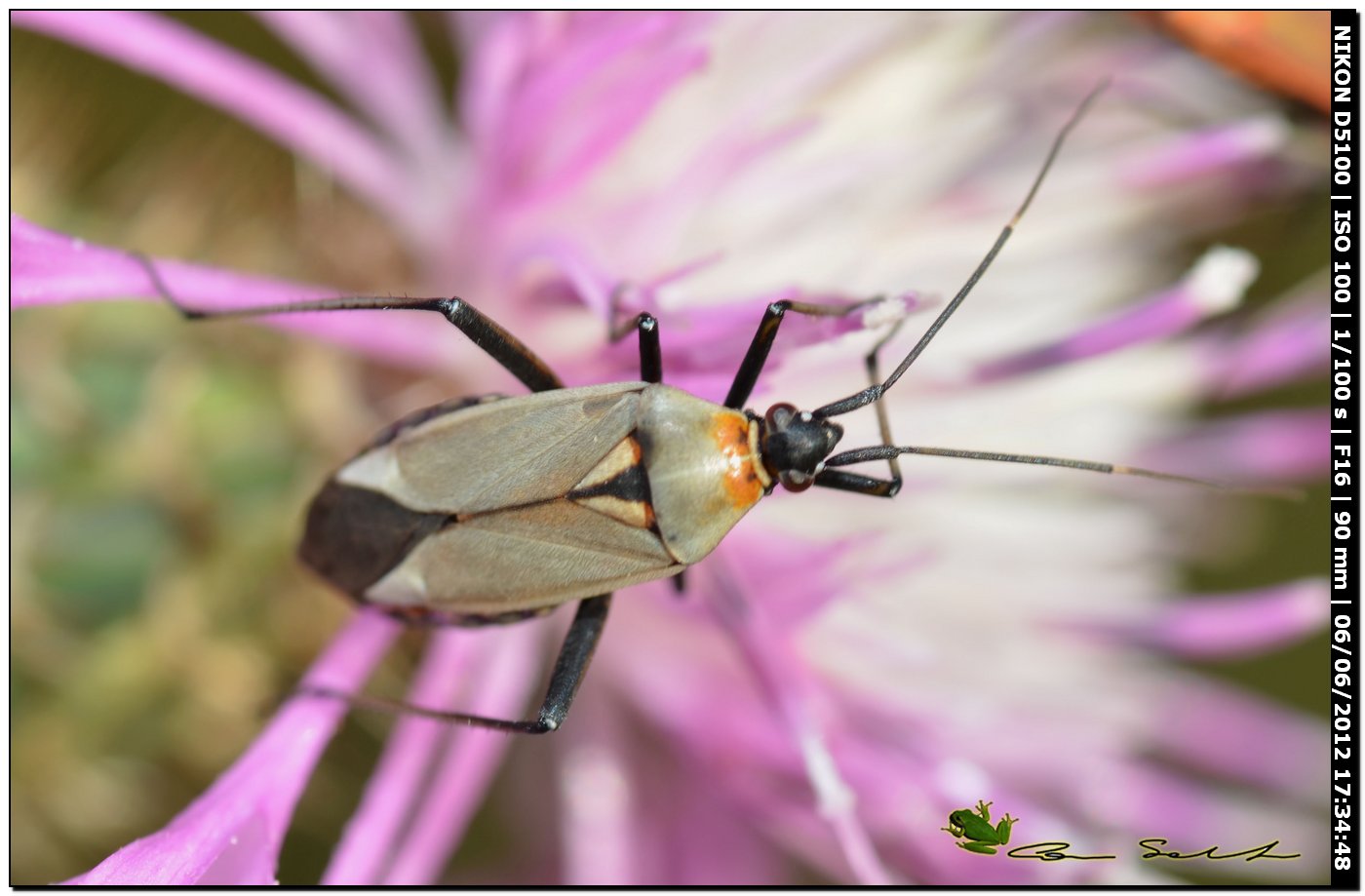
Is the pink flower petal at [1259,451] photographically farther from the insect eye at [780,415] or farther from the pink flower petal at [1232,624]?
the insect eye at [780,415]

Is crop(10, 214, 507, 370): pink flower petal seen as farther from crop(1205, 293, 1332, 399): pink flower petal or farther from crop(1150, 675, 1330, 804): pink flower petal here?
crop(1150, 675, 1330, 804): pink flower petal

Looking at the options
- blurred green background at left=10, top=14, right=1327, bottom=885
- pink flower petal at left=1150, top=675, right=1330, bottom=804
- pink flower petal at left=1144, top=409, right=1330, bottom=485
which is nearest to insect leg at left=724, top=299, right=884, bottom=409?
blurred green background at left=10, top=14, right=1327, bottom=885

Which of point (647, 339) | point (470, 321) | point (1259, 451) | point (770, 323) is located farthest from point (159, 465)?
point (1259, 451)

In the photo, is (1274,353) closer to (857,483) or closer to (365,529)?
(857,483)

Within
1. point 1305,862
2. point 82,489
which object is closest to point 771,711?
point 82,489

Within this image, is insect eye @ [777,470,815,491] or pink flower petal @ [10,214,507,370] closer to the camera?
pink flower petal @ [10,214,507,370]

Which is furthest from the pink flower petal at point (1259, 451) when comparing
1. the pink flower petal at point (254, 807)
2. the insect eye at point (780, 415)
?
the pink flower petal at point (254, 807)
